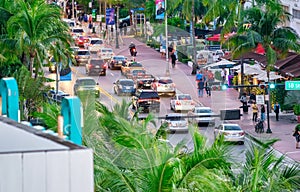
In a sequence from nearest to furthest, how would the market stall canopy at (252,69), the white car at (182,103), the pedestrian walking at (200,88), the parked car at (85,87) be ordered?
the parked car at (85,87), the white car at (182,103), the pedestrian walking at (200,88), the market stall canopy at (252,69)

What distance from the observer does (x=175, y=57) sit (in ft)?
254

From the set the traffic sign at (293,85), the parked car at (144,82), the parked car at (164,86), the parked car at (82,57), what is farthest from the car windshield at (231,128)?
the parked car at (82,57)

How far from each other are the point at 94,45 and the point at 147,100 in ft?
107

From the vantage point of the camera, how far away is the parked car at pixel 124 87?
64812mm

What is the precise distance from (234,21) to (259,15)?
12113 millimetres

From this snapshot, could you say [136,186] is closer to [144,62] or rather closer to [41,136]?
[41,136]

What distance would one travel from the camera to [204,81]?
220ft

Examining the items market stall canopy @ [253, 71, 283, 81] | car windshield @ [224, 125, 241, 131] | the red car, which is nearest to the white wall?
car windshield @ [224, 125, 241, 131]

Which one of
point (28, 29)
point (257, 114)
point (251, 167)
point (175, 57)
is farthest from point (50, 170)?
point (175, 57)

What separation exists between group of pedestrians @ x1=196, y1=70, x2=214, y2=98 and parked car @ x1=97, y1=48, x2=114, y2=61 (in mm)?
14853

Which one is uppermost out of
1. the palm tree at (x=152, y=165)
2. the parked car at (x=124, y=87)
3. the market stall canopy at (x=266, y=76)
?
the palm tree at (x=152, y=165)

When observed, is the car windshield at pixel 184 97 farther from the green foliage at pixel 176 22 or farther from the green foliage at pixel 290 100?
the green foliage at pixel 176 22

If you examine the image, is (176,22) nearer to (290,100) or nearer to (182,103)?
(182,103)

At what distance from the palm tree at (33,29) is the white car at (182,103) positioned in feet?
44.2
